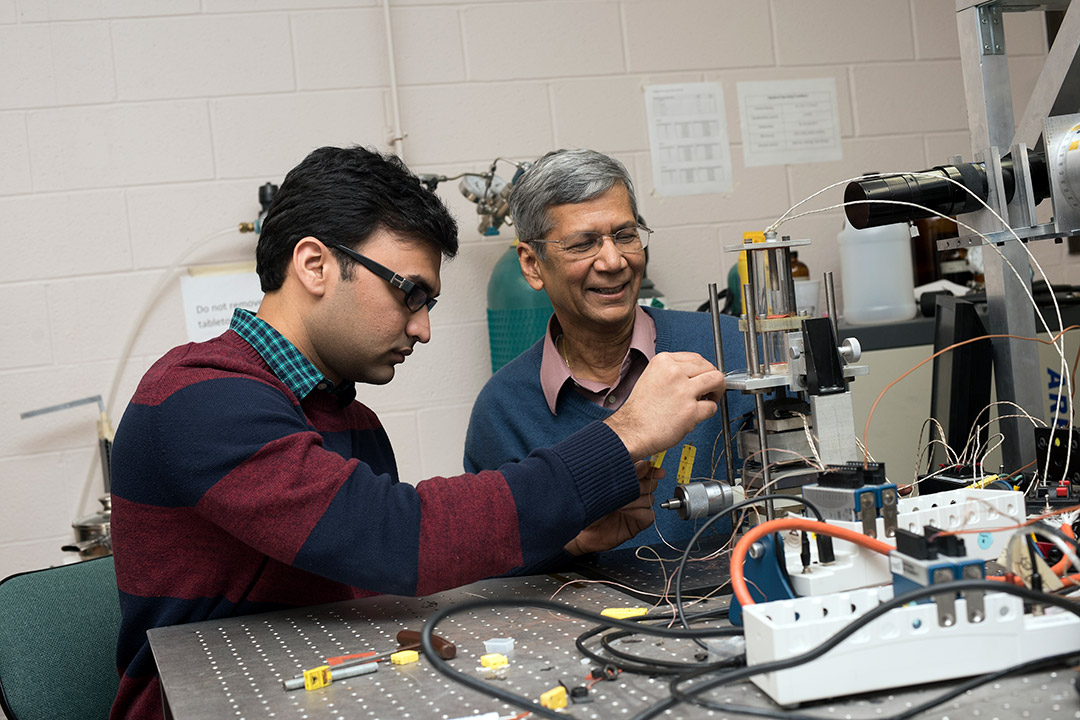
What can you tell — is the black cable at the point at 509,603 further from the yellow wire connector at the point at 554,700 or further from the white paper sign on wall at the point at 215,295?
the white paper sign on wall at the point at 215,295

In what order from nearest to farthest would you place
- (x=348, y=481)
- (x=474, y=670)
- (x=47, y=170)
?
(x=474, y=670), (x=348, y=481), (x=47, y=170)

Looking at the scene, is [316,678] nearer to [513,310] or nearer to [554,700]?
[554,700]

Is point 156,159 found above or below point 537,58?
below

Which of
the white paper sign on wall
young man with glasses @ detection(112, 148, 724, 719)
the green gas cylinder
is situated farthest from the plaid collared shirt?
the white paper sign on wall

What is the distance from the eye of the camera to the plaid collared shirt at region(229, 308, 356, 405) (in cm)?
128

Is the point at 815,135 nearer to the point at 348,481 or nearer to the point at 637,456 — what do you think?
the point at 637,456

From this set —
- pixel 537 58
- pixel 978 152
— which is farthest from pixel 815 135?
pixel 978 152

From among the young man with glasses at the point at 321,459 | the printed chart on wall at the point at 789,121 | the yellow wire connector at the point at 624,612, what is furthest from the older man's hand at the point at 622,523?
the printed chart on wall at the point at 789,121

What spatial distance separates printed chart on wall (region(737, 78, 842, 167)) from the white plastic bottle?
13.8 inches

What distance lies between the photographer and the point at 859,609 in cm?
75

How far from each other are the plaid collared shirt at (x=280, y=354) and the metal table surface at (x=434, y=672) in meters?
0.29

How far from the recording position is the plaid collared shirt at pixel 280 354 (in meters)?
1.28

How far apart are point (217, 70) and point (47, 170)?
0.49 meters

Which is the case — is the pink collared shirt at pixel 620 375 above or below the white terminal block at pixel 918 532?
above
